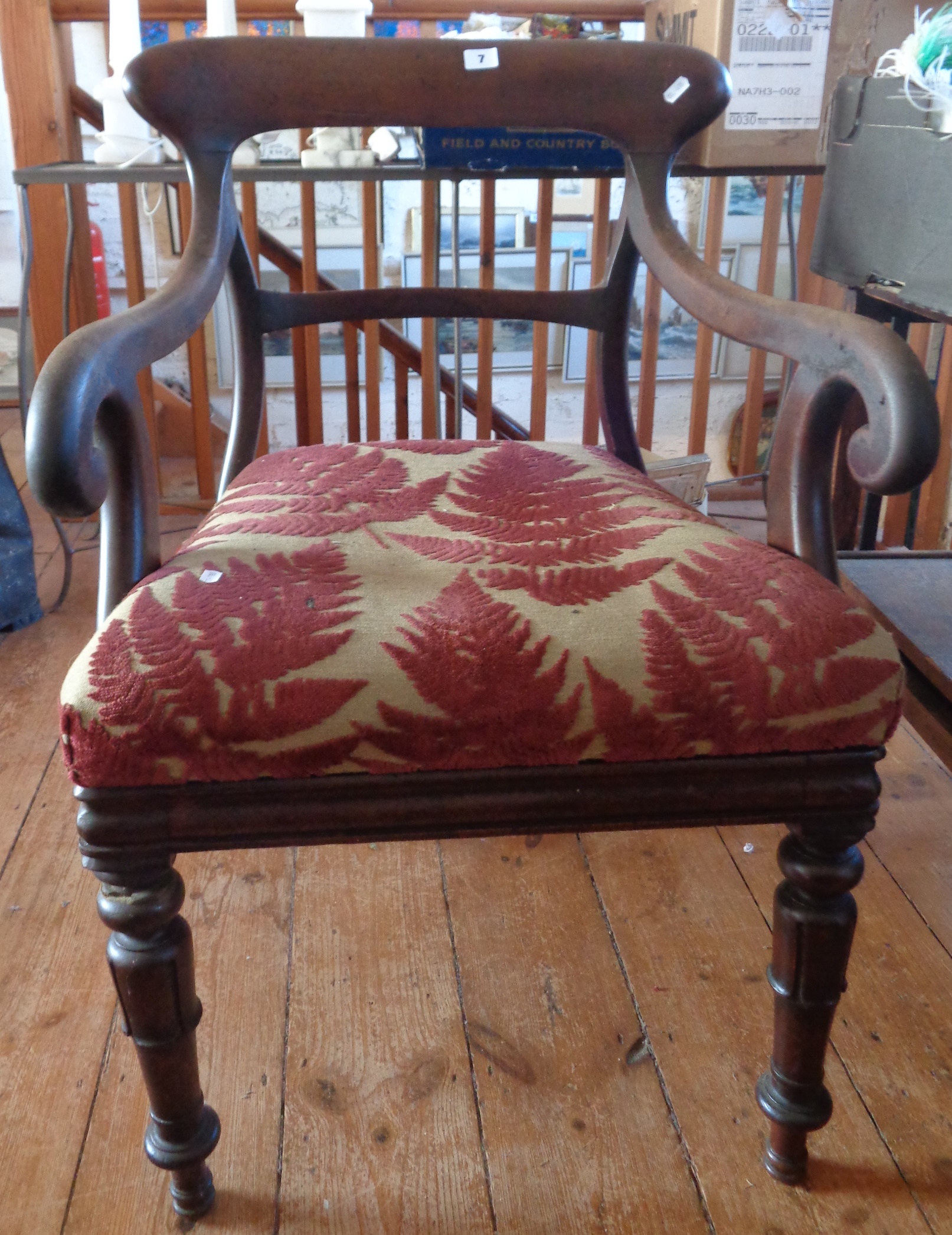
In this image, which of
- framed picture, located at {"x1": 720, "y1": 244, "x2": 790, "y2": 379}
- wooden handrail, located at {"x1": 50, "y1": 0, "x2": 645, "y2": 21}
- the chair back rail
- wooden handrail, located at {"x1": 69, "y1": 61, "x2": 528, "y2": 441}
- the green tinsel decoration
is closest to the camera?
the chair back rail

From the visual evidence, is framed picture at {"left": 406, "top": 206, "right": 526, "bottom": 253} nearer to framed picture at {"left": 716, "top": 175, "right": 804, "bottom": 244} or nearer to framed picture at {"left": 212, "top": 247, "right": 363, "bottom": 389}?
framed picture at {"left": 212, "top": 247, "right": 363, "bottom": 389}

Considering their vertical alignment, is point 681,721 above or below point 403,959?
above

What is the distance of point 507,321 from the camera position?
3.56m

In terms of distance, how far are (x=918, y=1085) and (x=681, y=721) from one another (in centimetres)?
50

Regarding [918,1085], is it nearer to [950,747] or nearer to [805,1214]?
[805,1214]

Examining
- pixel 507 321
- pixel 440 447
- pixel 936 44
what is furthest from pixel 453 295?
pixel 507 321

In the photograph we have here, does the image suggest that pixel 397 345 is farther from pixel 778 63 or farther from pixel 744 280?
pixel 744 280

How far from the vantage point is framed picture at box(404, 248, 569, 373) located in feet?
12.2

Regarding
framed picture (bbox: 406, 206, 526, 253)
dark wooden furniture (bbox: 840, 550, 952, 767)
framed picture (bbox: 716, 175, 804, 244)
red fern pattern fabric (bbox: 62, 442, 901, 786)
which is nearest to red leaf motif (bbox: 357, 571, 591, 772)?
red fern pattern fabric (bbox: 62, 442, 901, 786)

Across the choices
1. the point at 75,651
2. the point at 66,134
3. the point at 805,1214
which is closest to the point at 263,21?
the point at 66,134

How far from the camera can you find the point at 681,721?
1.96 feet

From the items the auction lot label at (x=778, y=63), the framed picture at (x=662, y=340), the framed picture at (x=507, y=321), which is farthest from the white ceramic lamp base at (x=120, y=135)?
the framed picture at (x=662, y=340)

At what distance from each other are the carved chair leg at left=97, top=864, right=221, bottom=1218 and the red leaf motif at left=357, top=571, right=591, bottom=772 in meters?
0.16

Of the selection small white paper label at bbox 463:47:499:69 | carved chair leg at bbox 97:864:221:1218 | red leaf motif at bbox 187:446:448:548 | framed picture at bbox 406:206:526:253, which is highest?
small white paper label at bbox 463:47:499:69
